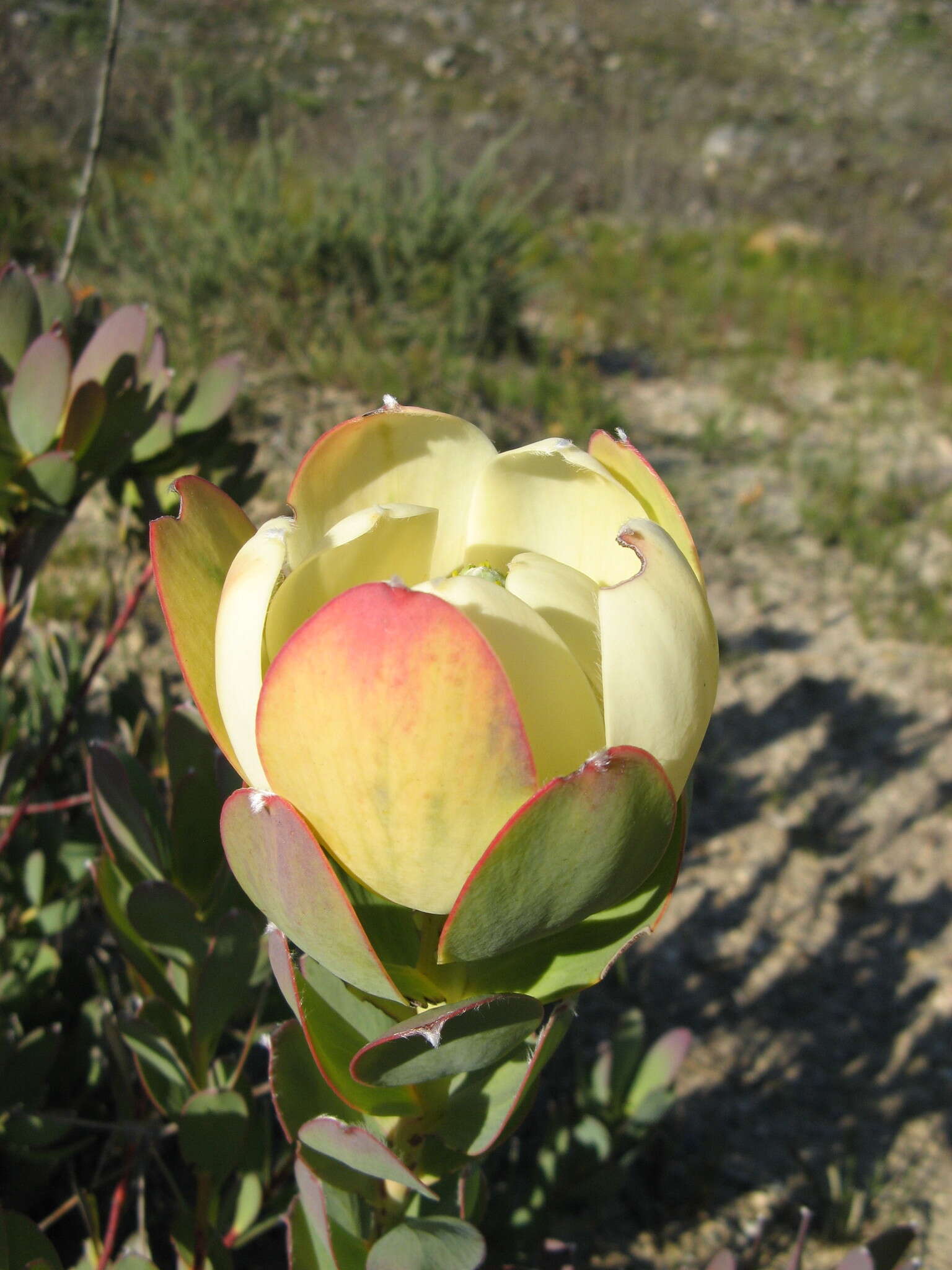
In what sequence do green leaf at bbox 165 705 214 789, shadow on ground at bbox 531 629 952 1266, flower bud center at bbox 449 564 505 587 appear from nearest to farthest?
flower bud center at bbox 449 564 505 587 < green leaf at bbox 165 705 214 789 < shadow on ground at bbox 531 629 952 1266

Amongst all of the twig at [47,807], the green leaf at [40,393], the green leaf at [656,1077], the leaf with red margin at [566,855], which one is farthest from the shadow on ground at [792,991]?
the green leaf at [40,393]

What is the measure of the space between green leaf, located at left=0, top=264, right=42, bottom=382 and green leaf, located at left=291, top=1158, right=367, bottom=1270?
89 cm

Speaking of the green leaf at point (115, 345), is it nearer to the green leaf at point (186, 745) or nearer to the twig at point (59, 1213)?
the green leaf at point (186, 745)

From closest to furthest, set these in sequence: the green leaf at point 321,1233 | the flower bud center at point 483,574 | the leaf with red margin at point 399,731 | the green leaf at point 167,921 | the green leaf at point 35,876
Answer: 1. the leaf with red margin at point 399,731
2. the flower bud center at point 483,574
3. the green leaf at point 321,1233
4. the green leaf at point 167,921
5. the green leaf at point 35,876

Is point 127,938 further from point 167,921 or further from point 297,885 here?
point 297,885

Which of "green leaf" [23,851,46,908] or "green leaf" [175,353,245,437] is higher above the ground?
"green leaf" [175,353,245,437]

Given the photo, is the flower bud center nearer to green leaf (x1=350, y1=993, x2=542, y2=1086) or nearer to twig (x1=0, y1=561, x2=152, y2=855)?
green leaf (x1=350, y1=993, x2=542, y2=1086)

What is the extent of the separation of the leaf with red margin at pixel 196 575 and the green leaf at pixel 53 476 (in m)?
0.40

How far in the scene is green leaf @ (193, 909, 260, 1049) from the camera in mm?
833

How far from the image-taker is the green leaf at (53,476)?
955mm

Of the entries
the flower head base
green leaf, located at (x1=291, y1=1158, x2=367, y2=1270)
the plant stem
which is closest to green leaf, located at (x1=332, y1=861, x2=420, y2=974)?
the flower head base

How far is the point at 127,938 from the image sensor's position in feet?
2.99

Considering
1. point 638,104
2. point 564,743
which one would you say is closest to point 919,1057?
point 564,743

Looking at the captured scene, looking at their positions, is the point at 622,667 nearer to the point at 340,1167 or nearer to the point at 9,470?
the point at 340,1167
